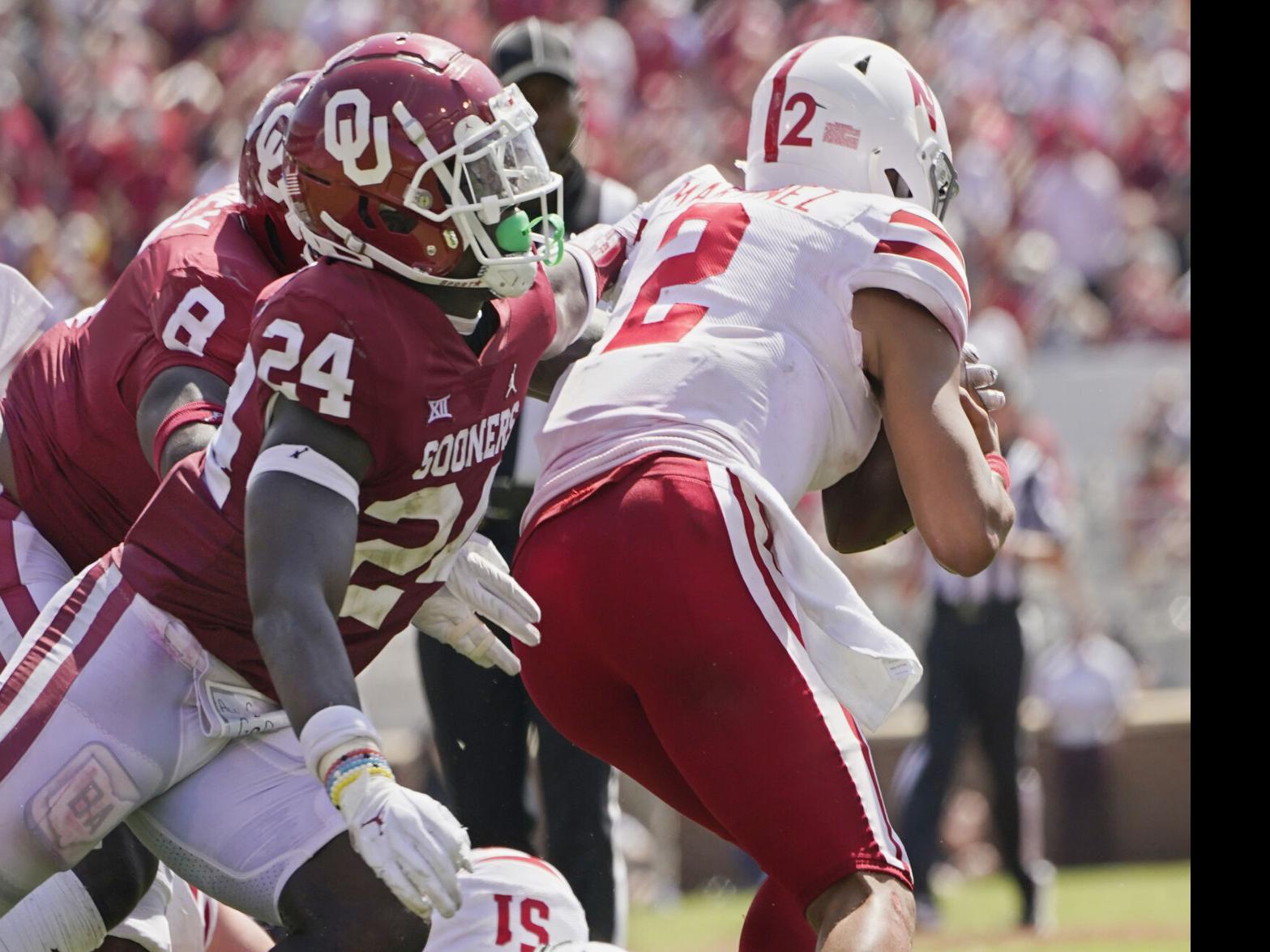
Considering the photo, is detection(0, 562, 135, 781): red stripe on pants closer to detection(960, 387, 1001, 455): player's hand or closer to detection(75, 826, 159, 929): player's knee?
detection(75, 826, 159, 929): player's knee

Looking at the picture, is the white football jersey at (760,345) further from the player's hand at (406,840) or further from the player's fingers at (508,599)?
the player's hand at (406,840)

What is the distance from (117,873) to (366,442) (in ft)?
3.71

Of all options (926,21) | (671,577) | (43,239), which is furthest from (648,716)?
(926,21)

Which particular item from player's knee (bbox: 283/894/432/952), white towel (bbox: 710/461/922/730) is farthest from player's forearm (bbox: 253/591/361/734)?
white towel (bbox: 710/461/922/730)

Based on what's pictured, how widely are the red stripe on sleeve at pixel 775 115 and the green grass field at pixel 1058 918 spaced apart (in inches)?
119

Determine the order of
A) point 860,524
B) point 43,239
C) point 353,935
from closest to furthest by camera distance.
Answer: point 353,935, point 860,524, point 43,239

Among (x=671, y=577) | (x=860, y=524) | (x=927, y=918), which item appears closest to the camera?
(x=671, y=577)

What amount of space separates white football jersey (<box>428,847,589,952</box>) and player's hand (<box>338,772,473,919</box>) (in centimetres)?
114

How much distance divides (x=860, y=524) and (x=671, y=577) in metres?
0.63

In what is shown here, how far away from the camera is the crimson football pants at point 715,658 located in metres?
3.10

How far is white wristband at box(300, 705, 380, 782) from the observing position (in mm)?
2760

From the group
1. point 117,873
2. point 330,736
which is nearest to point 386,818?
point 330,736

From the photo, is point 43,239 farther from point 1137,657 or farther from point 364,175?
point 364,175

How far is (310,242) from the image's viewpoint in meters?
3.20
